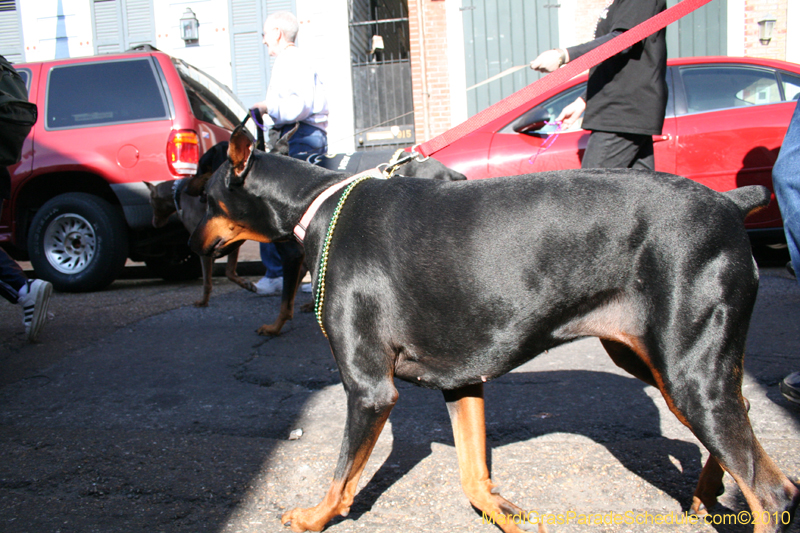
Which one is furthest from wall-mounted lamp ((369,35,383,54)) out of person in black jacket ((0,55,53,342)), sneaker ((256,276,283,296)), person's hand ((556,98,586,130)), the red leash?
the red leash

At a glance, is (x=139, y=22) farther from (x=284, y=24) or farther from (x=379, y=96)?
(x=284, y=24)

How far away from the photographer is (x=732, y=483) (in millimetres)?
2150

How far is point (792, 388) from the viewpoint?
8.80 ft

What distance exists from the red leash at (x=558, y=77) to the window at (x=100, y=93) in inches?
170

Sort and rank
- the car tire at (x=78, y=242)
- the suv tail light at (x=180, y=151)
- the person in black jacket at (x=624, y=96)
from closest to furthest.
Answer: the person in black jacket at (x=624, y=96) → the suv tail light at (x=180, y=151) → the car tire at (x=78, y=242)

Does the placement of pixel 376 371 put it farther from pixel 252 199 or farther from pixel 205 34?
pixel 205 34

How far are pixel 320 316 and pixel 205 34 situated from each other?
12588 mm

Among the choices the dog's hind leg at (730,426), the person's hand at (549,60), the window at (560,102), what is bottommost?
the dog's hind leg at (730,426)

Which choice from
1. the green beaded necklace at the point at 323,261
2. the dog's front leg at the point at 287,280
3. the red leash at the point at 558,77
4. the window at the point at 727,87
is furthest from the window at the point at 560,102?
the green beaded necklace at the point at 323,261

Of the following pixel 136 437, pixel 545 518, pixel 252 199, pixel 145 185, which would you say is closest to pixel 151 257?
pixel 145 185

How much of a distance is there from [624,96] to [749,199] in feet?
4.95

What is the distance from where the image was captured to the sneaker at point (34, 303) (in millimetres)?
4023

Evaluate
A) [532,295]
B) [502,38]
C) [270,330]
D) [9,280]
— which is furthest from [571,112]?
[502,38]

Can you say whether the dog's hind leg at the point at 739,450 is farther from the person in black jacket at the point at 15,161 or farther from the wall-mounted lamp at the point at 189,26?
the wall-mounted lamp at the point at 189,26
